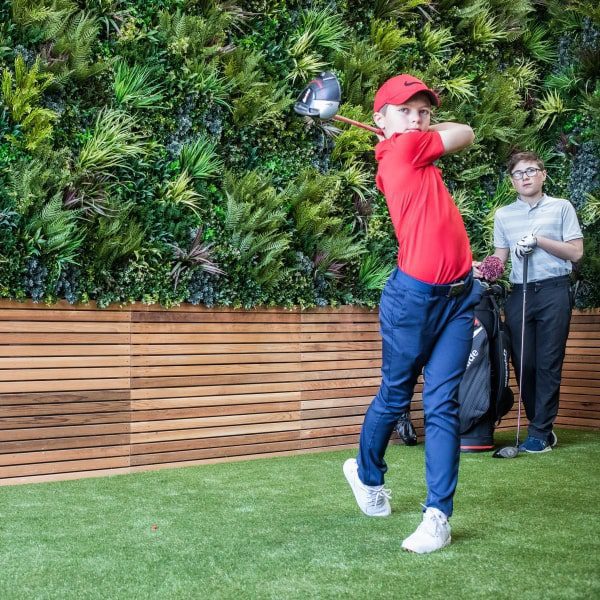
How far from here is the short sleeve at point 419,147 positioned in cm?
271

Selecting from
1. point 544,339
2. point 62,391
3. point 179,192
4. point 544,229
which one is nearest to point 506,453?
point 544,339

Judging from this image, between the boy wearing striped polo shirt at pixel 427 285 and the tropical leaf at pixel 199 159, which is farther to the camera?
the tropical leaf at pixel 199 159

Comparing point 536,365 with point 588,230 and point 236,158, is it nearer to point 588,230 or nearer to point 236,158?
point 588,230

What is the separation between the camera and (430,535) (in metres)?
2.58

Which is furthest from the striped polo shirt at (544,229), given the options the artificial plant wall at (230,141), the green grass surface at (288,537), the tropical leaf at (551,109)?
the tropical leaf at (551,109)

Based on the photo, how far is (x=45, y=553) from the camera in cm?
265

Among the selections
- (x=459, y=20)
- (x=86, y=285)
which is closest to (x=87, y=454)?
A: (x=86, y=285)

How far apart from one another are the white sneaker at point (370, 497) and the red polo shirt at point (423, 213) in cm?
80

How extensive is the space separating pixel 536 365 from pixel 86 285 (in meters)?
2.50

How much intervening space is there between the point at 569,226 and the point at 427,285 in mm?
2352

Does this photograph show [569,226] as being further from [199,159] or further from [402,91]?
[402,91]

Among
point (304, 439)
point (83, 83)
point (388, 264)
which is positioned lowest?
point (304, 439)

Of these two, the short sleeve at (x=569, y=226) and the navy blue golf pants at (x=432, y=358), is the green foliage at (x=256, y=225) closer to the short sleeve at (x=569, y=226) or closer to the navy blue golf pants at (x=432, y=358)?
the short sleeve at (x=569, y=226)

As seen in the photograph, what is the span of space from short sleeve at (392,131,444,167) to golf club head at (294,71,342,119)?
1.14m
